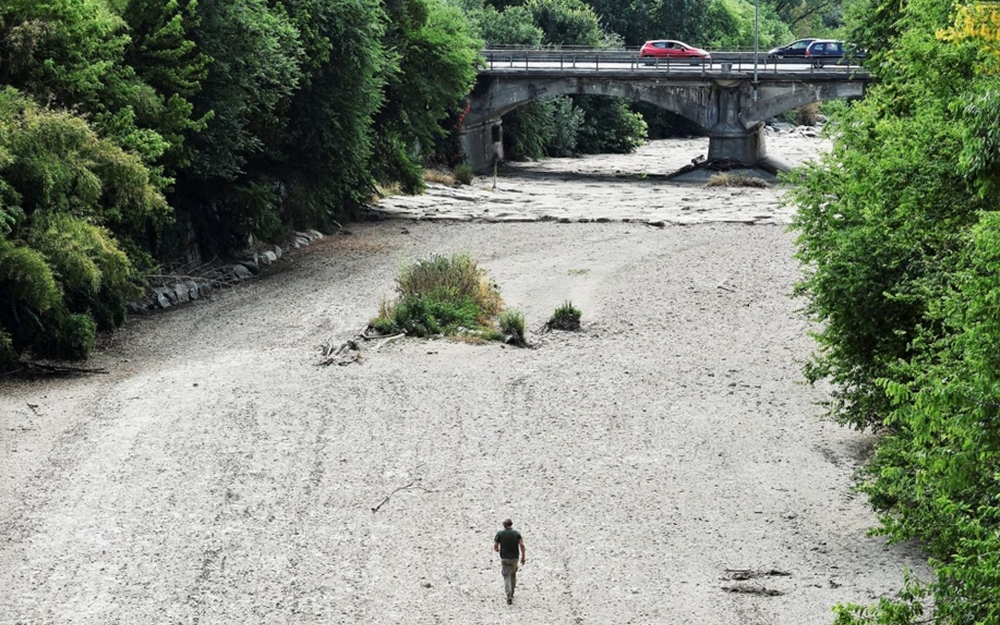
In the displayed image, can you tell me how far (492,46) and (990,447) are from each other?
71.3 meters

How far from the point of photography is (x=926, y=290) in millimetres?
17672

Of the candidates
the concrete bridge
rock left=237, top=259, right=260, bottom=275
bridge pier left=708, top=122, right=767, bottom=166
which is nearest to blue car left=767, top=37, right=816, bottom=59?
the concrete bridge

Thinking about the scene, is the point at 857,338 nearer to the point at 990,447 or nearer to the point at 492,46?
the point at 990,447

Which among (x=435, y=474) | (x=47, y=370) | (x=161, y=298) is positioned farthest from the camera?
(x=161, y=298)

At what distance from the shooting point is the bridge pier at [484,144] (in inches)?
2724

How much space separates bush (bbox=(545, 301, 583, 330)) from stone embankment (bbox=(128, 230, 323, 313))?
394 inches

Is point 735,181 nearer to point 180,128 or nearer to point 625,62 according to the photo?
point 625,62

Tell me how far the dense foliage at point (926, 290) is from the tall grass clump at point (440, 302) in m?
10.9

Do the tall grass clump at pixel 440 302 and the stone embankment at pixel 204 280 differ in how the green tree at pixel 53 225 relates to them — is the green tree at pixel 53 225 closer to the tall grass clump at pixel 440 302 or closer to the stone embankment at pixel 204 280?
the stone embankment at pixel 204 280

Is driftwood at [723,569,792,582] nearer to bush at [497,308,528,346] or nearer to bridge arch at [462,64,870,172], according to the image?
bush at [497,308,528,346]

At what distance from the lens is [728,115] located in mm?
69062

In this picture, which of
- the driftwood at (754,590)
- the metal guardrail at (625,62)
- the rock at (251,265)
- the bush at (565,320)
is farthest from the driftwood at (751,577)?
the metal guardrail at (625,62)

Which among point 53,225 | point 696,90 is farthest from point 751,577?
point 696,90

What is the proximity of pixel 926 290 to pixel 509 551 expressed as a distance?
5807 millimetres
